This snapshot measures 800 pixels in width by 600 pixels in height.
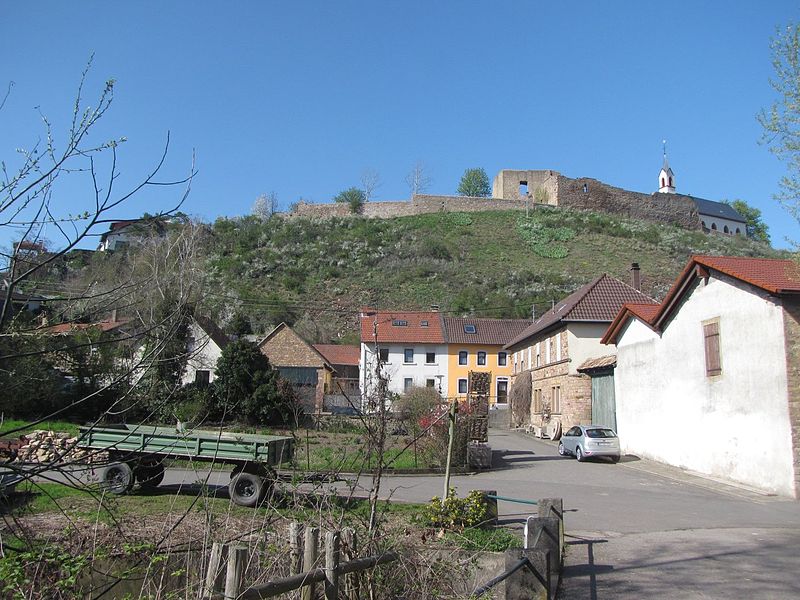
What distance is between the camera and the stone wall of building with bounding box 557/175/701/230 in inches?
3765

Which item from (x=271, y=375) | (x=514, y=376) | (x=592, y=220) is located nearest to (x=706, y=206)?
(x=592, y=220)

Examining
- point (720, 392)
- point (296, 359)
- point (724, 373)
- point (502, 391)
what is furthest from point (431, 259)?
point (724, 373)

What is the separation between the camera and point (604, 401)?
26.9 meters

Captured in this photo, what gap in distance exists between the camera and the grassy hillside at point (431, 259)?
6575cm

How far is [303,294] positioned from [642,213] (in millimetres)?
55530

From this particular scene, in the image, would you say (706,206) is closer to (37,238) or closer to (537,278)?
(537,278)

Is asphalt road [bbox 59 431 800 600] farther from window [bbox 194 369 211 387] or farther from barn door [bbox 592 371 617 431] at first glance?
window [bbox 194 369 211 387]

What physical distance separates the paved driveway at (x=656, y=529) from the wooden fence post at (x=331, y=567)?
79.7 inches

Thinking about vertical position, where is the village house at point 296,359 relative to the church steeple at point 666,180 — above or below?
below

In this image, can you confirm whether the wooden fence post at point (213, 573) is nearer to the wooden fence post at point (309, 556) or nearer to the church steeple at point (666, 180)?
the wooden fence post at point (309, 556)

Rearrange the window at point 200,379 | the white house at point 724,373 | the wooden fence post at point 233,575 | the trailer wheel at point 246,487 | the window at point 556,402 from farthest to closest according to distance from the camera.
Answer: the window at point 556,402 → the window at point 200,379 → the white house at point 724,373 → the trailer wheel at point 246,487 → the wooden fence post at point 233,575

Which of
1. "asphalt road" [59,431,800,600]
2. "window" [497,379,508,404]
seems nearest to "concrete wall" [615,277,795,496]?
"asphalt road" [59,431,800,600]

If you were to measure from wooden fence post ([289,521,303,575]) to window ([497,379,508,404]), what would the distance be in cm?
4898

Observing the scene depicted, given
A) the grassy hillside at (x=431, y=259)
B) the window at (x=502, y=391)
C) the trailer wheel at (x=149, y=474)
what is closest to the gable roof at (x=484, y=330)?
the window at (x=502, y=391)
